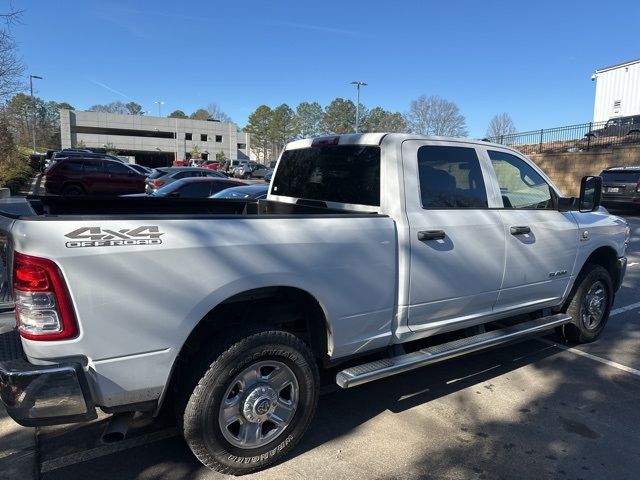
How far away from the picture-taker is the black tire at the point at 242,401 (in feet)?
8.73

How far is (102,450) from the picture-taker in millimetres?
3145

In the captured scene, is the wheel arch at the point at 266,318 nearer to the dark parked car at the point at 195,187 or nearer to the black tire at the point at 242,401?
the black tire at the point at 242,401

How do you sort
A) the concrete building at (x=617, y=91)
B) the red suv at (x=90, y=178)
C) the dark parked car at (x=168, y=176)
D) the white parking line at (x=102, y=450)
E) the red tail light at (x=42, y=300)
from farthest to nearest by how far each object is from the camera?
the concrete building at (x=617, y=91)
the dark parked car at (x=168, y=176)
the red suv at (x=90, y=178)
the white parking line at (x=102, y=450)
the red tail light at (x=42, y=300)

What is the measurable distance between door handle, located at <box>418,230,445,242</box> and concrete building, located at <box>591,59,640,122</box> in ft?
123

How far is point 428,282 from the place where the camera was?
3.49m

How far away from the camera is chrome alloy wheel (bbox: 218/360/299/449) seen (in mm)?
2819

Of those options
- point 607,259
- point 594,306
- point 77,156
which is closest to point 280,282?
point 594,306

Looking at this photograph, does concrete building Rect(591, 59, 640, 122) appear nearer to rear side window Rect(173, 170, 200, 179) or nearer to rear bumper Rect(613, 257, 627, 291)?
rear side window Rect(173, 170, 200, 179)

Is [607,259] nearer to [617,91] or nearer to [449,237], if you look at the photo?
[449,237]

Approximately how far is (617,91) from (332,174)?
1560 inches

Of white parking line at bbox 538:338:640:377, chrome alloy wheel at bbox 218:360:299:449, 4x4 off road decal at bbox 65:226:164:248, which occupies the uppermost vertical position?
4x4 off road decal at bbox 65:226:164:248

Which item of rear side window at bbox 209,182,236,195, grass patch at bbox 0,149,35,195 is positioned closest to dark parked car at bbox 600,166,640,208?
rear side window at bbox 209,182,236,195

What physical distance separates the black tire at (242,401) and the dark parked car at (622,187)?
17784mm

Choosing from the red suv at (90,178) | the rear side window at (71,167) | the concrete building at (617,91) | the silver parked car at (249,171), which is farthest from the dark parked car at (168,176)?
the concrete building at (617,91)
